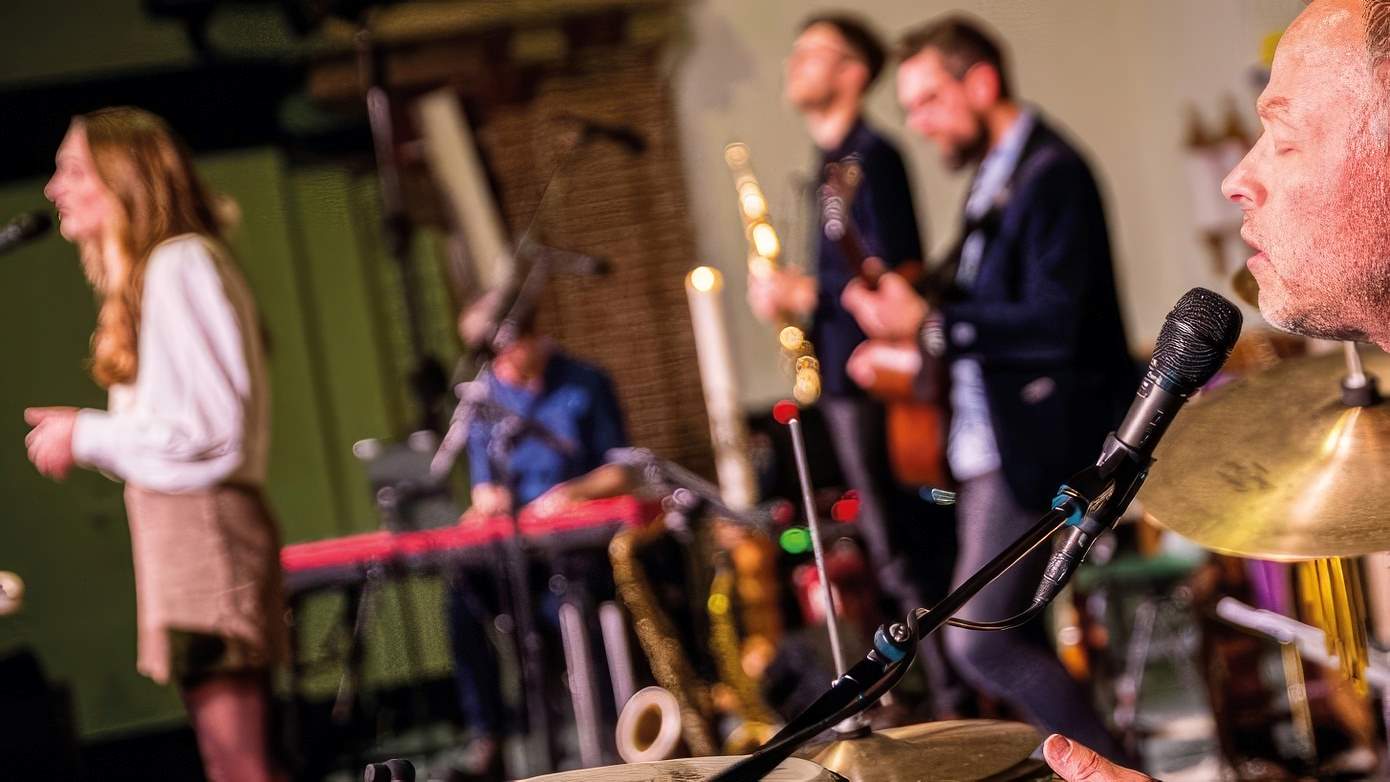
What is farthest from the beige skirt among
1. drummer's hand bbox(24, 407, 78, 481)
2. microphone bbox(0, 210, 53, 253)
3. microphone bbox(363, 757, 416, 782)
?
microphone bbox(363, 757, 416, 782)

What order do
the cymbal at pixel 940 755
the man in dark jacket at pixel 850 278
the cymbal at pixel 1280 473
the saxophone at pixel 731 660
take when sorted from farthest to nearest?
the saxophone at pixel 731 660 → the man in dark jacket at pixel 850 278 → the cymbal at pixel 1280 473 → the cymbal at pixel 940 755

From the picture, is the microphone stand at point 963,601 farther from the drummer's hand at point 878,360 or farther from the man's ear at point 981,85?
the man's ear at point 981,85

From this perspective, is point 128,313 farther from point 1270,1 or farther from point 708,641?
point 1270,1

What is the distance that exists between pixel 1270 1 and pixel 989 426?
228 centimetres

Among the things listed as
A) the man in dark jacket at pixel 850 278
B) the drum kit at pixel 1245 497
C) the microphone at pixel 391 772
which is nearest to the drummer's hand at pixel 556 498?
the man in dark jacket at pixel 850 278

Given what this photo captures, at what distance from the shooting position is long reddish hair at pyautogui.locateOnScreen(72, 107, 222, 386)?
3.24 meters

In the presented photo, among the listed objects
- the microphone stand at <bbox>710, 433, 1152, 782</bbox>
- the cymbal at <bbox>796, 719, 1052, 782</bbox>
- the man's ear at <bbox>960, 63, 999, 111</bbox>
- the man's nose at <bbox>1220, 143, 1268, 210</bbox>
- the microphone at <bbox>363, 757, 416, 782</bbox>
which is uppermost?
the man's ear at <bbox>960, 63, 999, 111</bbox>

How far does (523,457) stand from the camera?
182 inches

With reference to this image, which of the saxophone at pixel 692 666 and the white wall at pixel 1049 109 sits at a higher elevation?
the white wall at pixel 1049 109

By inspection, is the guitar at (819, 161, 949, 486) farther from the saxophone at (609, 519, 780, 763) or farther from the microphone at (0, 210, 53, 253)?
the microphone at (0, 210, 53, 253)

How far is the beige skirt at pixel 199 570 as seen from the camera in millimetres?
3111

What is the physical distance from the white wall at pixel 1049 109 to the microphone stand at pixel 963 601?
12.2ft

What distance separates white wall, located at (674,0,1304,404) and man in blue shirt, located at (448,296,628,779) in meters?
0.87

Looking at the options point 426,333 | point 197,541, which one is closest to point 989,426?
point 197,541
